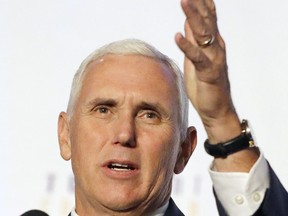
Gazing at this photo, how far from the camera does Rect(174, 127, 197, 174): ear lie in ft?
7.81

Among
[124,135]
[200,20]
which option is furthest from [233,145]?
[124,135]

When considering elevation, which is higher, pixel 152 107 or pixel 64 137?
pixel 152 107

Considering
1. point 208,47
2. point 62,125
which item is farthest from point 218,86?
point 62,125

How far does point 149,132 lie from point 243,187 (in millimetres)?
502

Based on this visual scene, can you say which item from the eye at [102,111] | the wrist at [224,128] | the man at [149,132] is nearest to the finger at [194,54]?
the man at [149,132]

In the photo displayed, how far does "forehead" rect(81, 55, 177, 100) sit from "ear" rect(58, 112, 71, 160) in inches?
5.9

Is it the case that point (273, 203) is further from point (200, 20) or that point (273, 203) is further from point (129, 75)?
point (129, 75)

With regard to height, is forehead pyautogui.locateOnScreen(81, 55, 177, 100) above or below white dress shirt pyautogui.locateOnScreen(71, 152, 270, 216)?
above

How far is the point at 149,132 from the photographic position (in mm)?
2209

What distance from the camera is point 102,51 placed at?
→ 2.39 m

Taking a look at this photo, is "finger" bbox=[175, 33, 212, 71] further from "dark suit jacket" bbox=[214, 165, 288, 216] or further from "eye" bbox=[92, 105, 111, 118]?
"eye" bbox=[92, 105, 111, 118]

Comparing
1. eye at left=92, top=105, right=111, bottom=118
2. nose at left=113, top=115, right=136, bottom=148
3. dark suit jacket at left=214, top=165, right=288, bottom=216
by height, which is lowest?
dark suit jacket at left=214, top=165, right=288, bottom=216

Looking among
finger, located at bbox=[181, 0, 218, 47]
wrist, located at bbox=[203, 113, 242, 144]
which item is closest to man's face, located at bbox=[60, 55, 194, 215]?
wrist, located at bbox=[203, 113, 242, 144]

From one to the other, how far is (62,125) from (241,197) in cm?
85
